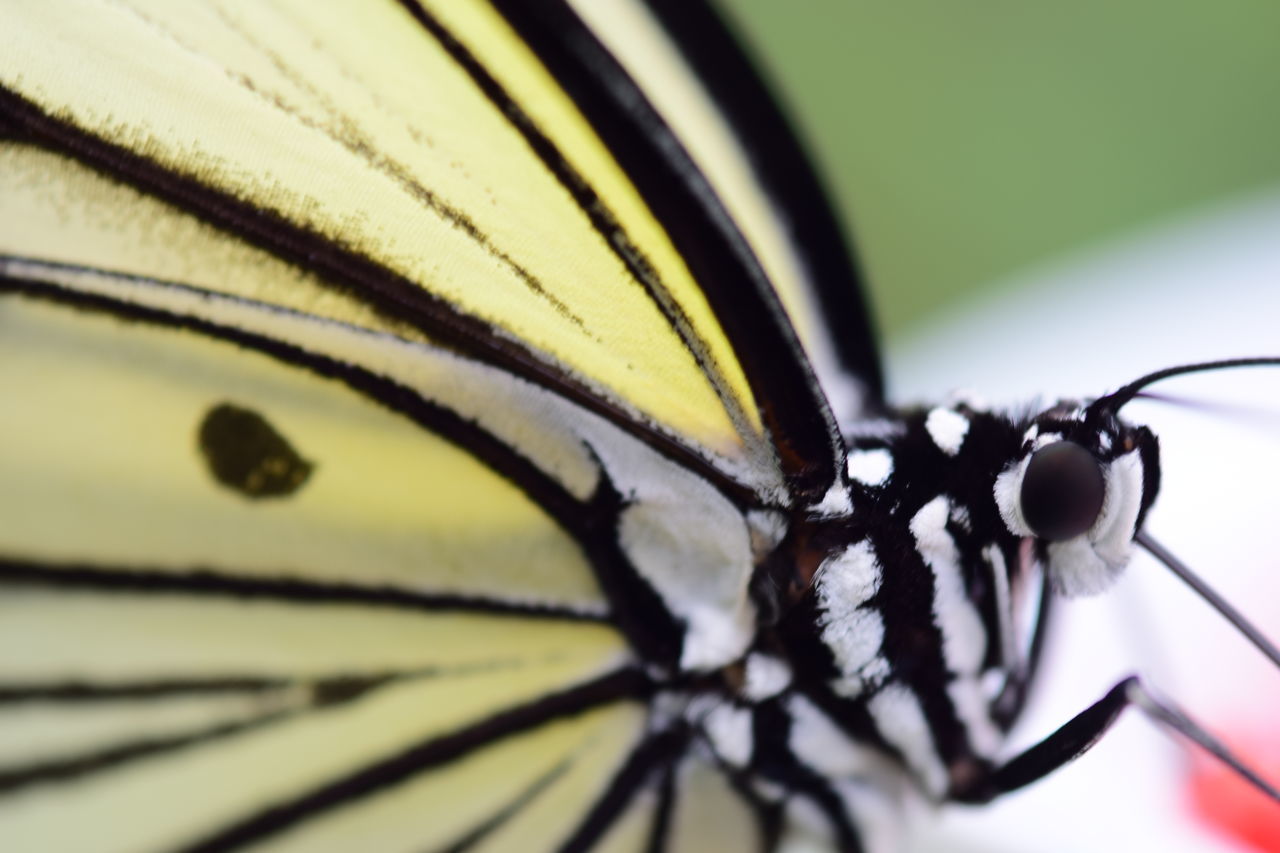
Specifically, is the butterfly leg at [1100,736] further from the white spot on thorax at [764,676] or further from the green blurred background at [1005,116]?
the green blurred background at [1005,116]

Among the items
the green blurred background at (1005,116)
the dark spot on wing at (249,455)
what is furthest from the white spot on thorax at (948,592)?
the green blurred background at (1005,116)

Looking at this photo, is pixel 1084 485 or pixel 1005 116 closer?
pixel 1084 485

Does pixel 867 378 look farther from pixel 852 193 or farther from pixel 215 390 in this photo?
pixel 852 193

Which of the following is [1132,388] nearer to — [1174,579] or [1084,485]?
[1084,485]

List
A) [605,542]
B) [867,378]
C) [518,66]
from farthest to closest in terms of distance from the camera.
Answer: [867,378], [605,542], [518,66]

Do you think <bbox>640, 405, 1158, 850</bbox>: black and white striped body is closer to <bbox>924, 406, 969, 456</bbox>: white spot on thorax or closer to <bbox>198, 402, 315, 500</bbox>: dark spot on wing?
<bbox>924, 406, 969, 456</bbox>: white spot on thorax

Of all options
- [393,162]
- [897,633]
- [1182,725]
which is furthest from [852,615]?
[393,162]

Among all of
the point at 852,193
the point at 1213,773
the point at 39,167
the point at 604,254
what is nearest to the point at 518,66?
the point at 604,254
